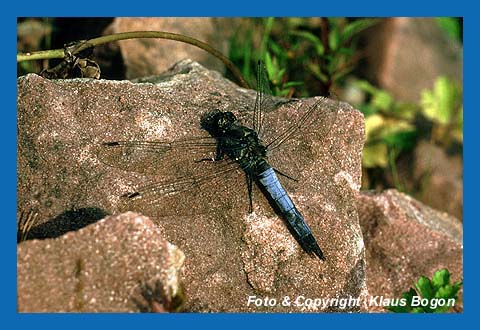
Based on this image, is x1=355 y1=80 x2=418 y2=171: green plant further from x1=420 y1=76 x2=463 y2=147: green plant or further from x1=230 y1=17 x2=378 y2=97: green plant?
x1=230 y1=17 x2=378 y2=97: green plant

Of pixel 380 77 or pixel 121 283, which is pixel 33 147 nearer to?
pixel 121 283

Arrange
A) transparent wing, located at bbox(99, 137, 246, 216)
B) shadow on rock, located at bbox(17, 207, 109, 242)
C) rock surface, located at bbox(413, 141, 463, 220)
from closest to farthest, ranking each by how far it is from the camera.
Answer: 1. shadow on rock, located at bbox(17, 207, 109, 242)
2. transparent wing, located at bbox(99, 137, 246, 216)
3. rock surface, located at bbox(413, 141, 463, 220)

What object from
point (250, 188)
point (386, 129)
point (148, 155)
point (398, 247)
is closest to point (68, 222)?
point (148, 155)

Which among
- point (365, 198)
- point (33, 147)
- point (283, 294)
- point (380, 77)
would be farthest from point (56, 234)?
point (380, 77)

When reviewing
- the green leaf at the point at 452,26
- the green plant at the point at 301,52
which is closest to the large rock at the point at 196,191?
the green plant at the point at 301,52

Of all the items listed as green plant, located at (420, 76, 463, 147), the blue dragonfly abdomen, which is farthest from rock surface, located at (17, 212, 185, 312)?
green plant, located at (420, 76, 463, 147)

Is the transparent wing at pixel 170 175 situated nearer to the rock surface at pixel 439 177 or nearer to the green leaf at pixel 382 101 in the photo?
the rock surface at pixel 439 177

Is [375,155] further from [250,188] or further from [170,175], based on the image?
[170,175]
